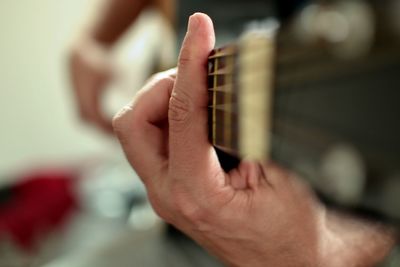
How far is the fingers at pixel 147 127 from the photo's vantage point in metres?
0.26

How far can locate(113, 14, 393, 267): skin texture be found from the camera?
0.78 feet

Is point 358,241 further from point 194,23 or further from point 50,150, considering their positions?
point 50,150

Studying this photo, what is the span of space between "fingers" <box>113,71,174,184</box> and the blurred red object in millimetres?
770

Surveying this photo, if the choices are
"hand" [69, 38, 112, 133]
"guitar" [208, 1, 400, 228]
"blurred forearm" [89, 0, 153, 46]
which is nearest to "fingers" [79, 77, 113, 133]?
"hand" [69, 38, 112, 133]

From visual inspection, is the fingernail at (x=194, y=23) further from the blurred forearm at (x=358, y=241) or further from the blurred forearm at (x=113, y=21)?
the blurred forearm at (x=113, y=21)

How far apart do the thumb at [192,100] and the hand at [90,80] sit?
0.48 m

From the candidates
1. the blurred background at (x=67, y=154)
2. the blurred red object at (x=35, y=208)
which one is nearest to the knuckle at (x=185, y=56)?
the blurred background at (x=67, y=154)

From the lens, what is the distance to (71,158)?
1379mm

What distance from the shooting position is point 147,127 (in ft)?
0.87

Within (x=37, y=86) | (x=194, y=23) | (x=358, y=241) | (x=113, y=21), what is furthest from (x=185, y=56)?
(x=37, y=86)

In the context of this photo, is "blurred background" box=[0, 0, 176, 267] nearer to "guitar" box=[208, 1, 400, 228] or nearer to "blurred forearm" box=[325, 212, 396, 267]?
"guitar" box=[208, 1, 400, 228]

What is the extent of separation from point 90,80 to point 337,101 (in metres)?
0.36

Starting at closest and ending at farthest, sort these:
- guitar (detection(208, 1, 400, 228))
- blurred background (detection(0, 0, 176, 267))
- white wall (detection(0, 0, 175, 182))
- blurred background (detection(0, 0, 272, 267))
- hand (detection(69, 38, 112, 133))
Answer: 1. guitar (detection(208, 1, 400, 228))
2. blurred background (detection(0, 0, 272, 267))
3. hand (detection(69, 38, 112, 133))
4. blurred background (detection(0, 0, 176, 267))
5. white wall (detection(0, 0, 175, 182))

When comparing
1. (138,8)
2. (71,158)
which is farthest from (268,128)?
(71,158)
